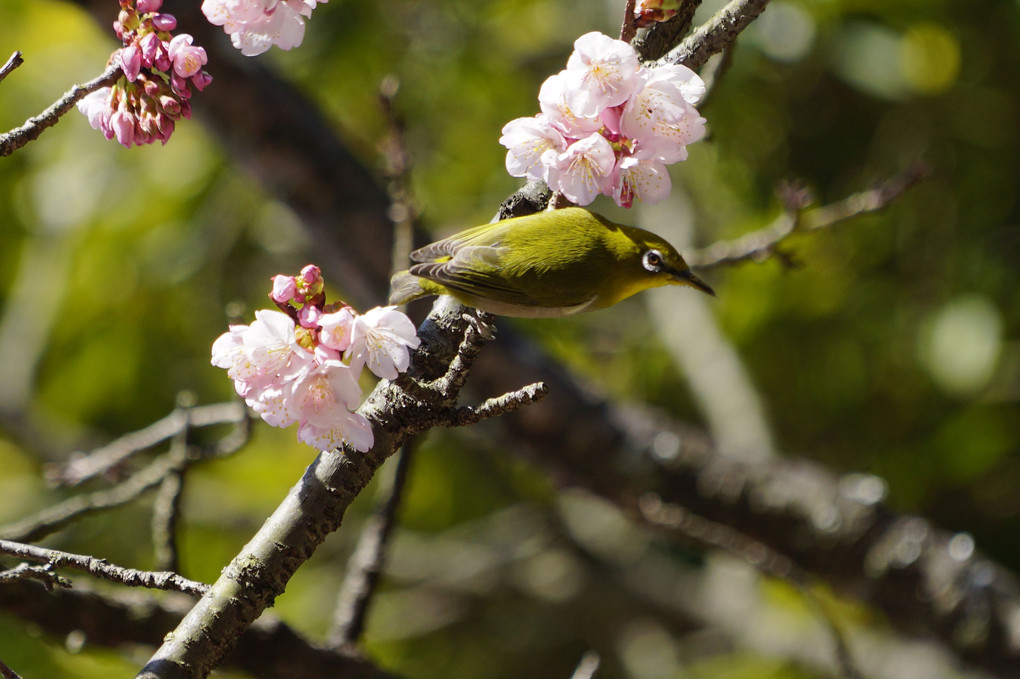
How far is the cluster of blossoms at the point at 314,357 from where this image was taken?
28.6 inches

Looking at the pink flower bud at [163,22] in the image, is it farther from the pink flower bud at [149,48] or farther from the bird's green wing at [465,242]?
the bird's green wing at [465,242]

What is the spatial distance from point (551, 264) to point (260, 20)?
0.48 metres

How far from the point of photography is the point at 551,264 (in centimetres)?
118

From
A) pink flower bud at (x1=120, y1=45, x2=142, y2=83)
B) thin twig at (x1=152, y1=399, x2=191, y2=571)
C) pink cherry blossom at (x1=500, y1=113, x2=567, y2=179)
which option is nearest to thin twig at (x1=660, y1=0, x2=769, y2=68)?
pink cherry blossom at (x1=500, y1=113, x2=567, y2=179)

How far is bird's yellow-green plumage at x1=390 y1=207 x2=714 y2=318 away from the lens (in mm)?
1122

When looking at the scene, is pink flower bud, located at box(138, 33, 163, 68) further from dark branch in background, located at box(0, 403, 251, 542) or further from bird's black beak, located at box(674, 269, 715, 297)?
bird's black beak, located at box(674, 269, 715, 297)

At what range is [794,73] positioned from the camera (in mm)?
2637

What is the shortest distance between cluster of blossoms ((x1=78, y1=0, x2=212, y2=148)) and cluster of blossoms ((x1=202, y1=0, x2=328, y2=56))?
0.19 feet

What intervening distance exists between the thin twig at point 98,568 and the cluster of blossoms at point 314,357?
0.48 ft

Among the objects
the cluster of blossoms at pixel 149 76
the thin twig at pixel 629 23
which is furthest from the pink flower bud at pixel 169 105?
the thin twig at pixel 629 23

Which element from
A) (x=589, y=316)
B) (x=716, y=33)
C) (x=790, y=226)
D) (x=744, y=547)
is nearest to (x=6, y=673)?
(x=716, y=33)

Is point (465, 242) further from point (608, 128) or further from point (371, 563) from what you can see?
point (371, 563)

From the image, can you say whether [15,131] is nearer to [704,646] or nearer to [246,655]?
[246,655]

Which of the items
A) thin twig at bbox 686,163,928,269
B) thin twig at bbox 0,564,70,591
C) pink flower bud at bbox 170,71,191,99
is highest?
thin twig at bbox 686,163,928,269
